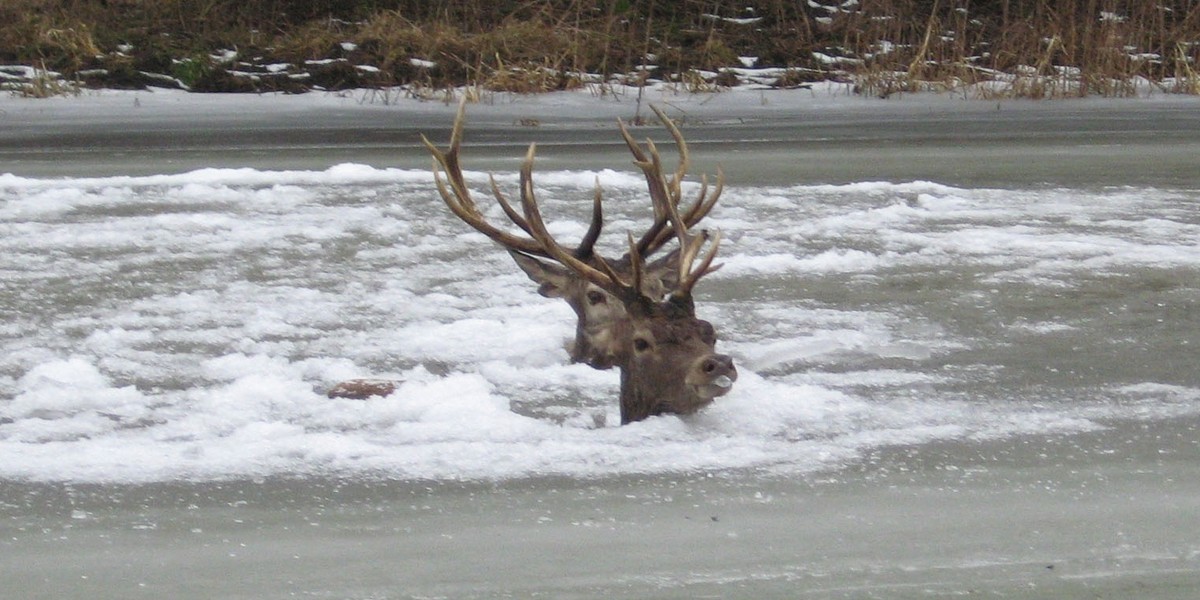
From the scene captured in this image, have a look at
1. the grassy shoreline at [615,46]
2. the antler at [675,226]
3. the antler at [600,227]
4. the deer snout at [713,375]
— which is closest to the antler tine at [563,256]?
the antler at [600,227]

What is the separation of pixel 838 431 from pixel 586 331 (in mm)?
913

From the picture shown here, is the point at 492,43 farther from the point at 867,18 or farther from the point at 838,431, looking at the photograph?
the point at 838,431

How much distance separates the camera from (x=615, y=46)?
1888cm

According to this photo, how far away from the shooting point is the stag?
4.79m

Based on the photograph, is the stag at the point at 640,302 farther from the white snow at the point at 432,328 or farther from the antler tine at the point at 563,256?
the white snow at the point at 432,328

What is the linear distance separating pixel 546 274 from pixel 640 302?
68cm

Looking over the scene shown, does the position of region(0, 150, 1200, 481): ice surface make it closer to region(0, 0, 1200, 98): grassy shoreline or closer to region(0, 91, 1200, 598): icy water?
region(0, 91, 1200, 598): icy water

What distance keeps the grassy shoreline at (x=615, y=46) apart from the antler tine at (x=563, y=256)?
442 inches

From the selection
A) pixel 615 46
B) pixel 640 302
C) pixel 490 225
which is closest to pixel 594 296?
pixel 640 302

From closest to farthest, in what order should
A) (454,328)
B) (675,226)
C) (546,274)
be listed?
1. (675,226)
2. (546,274)
3. (454,328)

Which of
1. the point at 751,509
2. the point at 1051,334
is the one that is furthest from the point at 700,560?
the point at 1051,334

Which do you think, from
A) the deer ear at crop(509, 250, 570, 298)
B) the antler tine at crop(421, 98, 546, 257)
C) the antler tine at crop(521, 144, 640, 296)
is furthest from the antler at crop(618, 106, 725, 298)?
the antler tine at crop(421, 98, 546, 257)

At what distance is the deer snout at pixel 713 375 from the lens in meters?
4.58

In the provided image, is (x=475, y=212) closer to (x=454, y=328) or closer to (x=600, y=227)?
(x=600, y=227)
